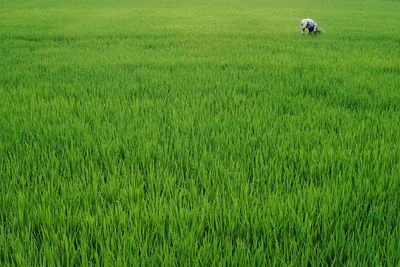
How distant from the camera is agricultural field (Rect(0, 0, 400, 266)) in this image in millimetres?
1004

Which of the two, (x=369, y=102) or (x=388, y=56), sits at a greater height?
(x=388, y=56)

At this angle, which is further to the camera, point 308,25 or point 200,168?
point 308,25

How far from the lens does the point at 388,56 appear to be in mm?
4629

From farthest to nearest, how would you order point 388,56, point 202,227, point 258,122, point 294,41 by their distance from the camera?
point 294,41 → point 388,56 → point 258,122 → point 202,227

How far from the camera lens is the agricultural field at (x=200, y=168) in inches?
39.5

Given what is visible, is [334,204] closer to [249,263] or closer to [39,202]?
[249,263]

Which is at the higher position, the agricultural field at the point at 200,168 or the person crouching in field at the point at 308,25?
the person crouching in field at the point at 308,25

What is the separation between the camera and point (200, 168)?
150 cm

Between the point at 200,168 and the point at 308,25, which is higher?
the point at 308,25

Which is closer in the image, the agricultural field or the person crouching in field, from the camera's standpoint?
the agricultural field

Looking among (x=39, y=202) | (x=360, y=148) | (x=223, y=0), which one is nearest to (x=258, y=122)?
(x=360, y=148)

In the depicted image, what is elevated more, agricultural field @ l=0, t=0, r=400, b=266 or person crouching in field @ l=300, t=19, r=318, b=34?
person crouching in field @ l=300, t=19, r=318, b=34

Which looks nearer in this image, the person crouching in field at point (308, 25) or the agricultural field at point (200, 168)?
the agricultural field at point (200, 168)

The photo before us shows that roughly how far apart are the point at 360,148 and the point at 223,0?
25756mm
